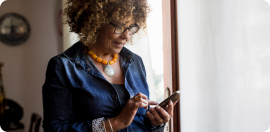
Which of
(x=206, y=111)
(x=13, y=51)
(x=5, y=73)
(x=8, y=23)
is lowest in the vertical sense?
(x=206, y=111)

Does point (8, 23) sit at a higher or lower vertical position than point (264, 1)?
higher

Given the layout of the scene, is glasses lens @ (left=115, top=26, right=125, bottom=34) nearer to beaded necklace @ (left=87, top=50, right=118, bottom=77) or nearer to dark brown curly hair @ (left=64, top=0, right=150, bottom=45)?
dark brown curly hair @ (left=64, top=0, right=150, bottom=45)

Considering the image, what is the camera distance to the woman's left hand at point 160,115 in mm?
837

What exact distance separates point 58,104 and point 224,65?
693 millimetres

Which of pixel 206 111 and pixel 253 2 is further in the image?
pixel 206 111

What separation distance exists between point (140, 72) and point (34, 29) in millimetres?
1705

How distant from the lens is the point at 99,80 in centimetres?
84

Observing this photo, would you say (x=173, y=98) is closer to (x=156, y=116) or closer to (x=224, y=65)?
(x=156, y=116)

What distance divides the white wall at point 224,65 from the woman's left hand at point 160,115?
23cm

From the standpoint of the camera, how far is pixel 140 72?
1.01 m

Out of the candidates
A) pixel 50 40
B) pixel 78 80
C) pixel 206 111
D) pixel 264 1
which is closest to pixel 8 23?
pixel 50 40

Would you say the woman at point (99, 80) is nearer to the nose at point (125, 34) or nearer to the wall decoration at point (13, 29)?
the nose at point (125, 34)

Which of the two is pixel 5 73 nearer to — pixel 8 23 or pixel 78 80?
pixel 8 23

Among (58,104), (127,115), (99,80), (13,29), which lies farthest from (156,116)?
(13,29)
